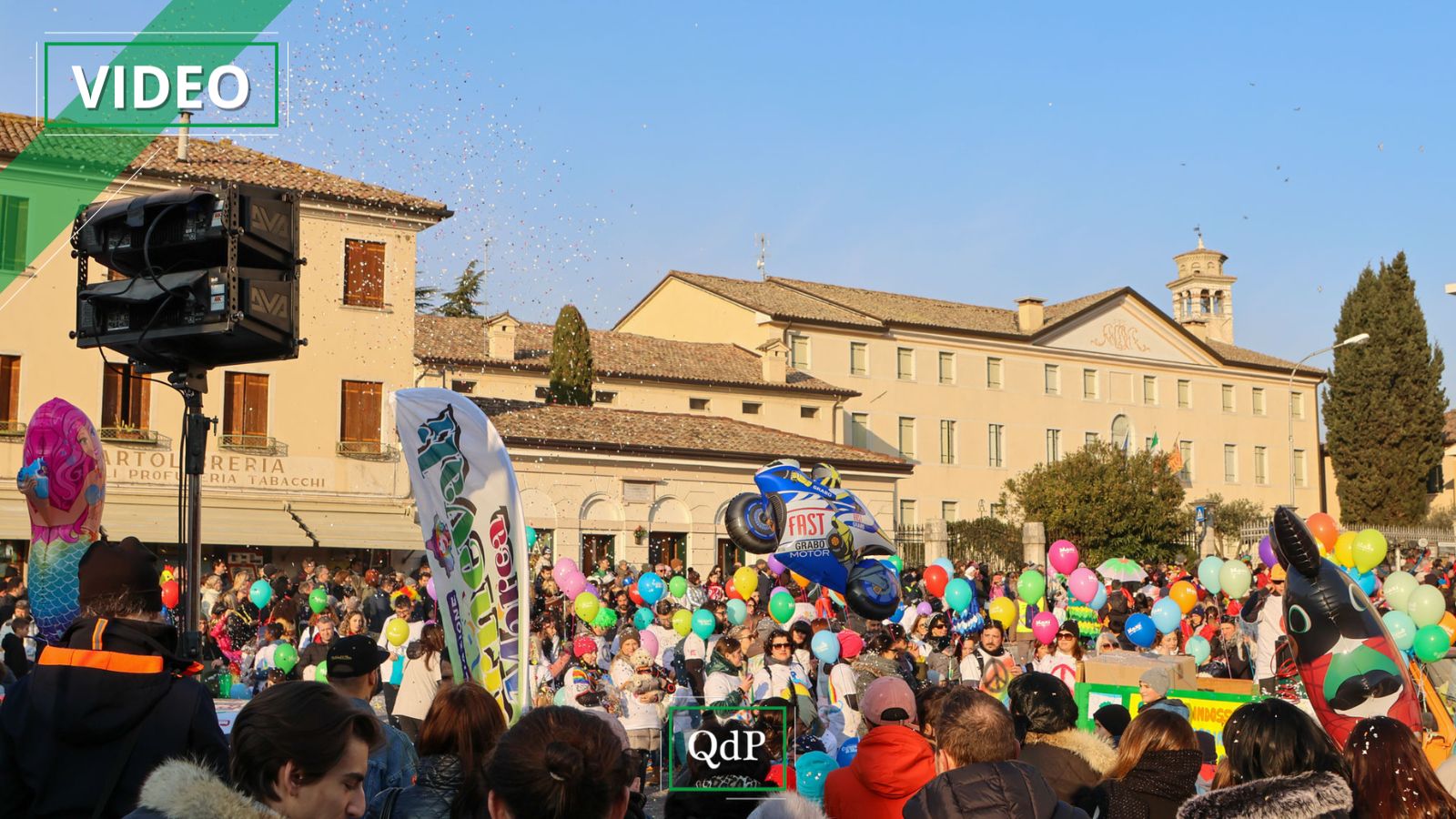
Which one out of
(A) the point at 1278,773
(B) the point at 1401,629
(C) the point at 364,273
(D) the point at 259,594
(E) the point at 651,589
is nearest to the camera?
(A) the point at 1278,773

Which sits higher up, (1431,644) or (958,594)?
(958,594)

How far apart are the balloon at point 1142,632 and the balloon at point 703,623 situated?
4.64m

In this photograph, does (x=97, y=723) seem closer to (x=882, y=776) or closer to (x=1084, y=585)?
(x=882, y=776)

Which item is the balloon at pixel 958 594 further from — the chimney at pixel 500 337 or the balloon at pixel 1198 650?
the chimney at pixel 500 337

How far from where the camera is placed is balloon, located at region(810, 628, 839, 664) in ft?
43.7

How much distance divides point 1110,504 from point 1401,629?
34.0 meters

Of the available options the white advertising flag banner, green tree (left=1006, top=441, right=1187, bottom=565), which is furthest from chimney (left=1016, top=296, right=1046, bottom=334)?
the white advertising flag banner

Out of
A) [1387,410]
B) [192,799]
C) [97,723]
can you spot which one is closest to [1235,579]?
[97,723]

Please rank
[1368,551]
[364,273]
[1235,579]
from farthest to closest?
[364,273] → [1235,579] → [1368,551]

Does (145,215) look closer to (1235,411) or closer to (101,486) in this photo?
(101,486)

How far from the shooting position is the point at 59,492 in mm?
9414

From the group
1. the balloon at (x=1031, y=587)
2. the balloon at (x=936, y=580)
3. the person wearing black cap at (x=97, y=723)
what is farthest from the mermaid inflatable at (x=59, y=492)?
the balloon at (x=936, y=580)

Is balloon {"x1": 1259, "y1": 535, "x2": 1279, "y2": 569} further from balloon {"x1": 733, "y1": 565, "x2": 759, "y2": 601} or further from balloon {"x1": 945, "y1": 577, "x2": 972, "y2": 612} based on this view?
balloon {"x1": 733, "y1": 565, "x2": 759, "y2": 601}

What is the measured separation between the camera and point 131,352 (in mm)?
6348
